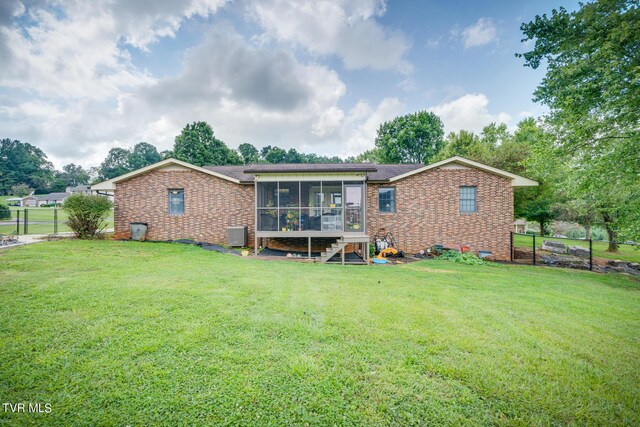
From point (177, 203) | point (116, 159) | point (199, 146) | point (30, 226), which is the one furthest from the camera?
point (116, 159)

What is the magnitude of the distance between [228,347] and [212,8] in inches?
648

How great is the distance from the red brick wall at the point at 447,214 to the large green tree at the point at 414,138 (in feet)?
88.2

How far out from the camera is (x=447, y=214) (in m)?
12.2

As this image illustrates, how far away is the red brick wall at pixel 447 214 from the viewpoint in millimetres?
12023

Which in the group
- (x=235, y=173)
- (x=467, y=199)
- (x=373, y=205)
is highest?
(x=235, y=173)

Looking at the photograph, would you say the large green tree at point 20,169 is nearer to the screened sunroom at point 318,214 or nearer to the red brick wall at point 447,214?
the screened sunroom at point 318,214

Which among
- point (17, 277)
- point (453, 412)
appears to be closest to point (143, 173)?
point (17, 277)

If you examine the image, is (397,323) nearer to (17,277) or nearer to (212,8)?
(17,277)

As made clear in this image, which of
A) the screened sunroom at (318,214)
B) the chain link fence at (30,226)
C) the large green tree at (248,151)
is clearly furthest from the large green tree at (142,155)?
the screened sunroom at (318,214)

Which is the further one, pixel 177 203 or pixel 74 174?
pixel 74 174

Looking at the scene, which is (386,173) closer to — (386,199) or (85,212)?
Result: (386,199)

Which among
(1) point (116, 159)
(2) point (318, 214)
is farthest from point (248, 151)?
(2) point (318, 214)

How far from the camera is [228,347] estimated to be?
3.00 metres

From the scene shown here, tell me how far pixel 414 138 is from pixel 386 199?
2889 centimetres
